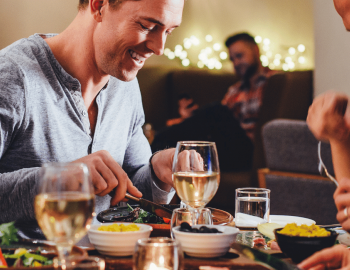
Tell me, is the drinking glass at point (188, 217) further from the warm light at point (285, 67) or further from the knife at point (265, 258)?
the warm light at point (285, 67)

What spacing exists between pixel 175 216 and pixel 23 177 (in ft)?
1.39

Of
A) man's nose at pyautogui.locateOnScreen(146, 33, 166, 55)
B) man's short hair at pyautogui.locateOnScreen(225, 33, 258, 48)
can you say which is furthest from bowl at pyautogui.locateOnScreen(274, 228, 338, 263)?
man's short hair at pyautogui.locateOnScreen(225, 33, 258, 48)

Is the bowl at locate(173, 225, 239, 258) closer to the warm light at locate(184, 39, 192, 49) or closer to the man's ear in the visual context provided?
the man's ear

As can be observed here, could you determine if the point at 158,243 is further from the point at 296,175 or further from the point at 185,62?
the point at 185,62

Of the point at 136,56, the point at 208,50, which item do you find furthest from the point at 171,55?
the point at 136,56

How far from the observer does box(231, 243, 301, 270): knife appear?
1.94 feet

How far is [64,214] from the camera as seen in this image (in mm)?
523

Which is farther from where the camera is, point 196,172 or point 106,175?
point 106,175

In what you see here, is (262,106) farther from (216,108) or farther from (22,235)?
(22,235)

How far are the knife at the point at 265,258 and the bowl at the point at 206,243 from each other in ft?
0.12

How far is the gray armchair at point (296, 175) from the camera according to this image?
2449 mm

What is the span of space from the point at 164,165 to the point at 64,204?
2.55 ft

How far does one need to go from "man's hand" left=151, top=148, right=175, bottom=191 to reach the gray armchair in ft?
4.39

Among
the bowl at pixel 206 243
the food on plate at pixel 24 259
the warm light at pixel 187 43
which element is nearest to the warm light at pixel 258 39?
the warm light at pixel 187 43
